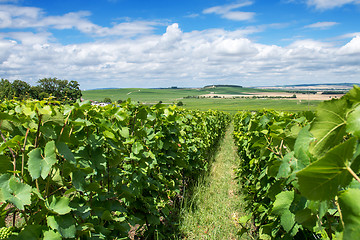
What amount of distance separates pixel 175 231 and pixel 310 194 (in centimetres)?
405

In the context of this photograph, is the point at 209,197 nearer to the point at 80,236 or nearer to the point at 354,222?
the point at 80,236

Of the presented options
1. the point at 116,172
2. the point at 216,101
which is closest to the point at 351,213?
the point at 116,172

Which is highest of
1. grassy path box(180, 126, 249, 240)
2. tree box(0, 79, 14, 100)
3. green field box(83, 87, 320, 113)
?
tree box(0, 79, 14, 100)

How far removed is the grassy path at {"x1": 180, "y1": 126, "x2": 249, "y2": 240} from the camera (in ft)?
13.7

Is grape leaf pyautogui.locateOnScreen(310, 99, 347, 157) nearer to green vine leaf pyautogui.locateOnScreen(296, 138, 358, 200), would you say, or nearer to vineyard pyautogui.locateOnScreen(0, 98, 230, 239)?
green vine leaf pyautogui.locateOnScreen(296, 138, 358, 200)

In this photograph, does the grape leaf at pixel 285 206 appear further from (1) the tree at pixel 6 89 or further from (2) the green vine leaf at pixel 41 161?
(1) the tree at pixel 6 89

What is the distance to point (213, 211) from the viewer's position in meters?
5.00

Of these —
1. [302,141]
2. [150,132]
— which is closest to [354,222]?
[302,141]

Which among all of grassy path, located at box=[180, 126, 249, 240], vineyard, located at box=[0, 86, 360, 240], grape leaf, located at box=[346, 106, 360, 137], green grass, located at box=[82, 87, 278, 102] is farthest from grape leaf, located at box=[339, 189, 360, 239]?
green grass, located at box=[82, 87, 278, 102]

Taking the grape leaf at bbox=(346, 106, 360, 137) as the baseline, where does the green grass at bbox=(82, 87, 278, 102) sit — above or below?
above

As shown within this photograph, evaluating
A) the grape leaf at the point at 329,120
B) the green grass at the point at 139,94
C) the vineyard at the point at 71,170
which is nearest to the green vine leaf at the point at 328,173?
the grape leaf at the point at 329,120

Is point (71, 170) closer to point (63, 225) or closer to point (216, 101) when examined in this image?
point (63, 225)

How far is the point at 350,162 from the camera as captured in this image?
0.63 m

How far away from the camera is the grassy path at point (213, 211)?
4.18 meters
